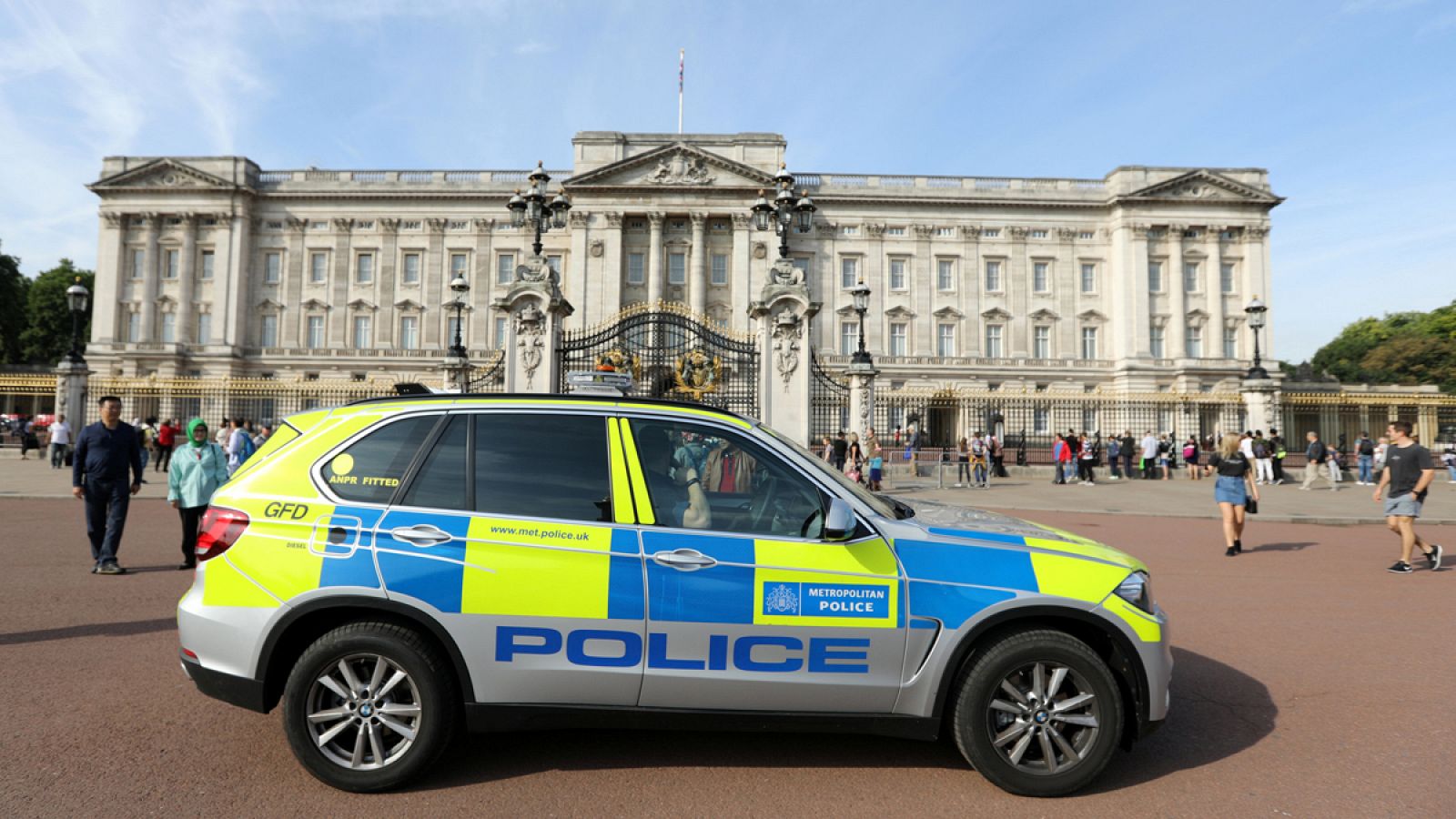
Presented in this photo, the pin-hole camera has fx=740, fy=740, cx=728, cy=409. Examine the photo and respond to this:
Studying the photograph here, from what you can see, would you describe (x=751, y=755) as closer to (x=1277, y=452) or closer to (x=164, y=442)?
(x=164, y=442)

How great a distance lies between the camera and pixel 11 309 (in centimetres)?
5725

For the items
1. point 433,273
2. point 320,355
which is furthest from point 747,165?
point 320,355

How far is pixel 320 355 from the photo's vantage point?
169ft

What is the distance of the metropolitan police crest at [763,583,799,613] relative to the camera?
10.5 ft

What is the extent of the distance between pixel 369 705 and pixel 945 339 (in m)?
52.3

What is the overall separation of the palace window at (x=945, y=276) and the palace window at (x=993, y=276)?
236cm

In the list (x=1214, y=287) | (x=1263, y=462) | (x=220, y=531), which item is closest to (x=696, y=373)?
(x=220, y=531)

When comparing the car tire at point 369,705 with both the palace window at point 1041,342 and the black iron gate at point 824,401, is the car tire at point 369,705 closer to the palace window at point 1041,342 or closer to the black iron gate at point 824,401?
the black iron gate at point 824,401

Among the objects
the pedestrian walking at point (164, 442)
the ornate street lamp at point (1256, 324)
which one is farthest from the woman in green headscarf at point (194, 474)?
the ornate street lamp at point (1256, 324)

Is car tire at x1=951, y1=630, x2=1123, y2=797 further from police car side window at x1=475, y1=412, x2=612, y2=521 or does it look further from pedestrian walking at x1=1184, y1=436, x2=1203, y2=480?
pedestrian walking at x1=1184, y1=436, x2=1203, y2=480

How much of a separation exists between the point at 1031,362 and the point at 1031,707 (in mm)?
51981

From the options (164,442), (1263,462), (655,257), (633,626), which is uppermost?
(655,257)

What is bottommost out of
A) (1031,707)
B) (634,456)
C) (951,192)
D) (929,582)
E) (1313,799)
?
(1313,799)

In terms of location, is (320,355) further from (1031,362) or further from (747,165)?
(1031,362)
